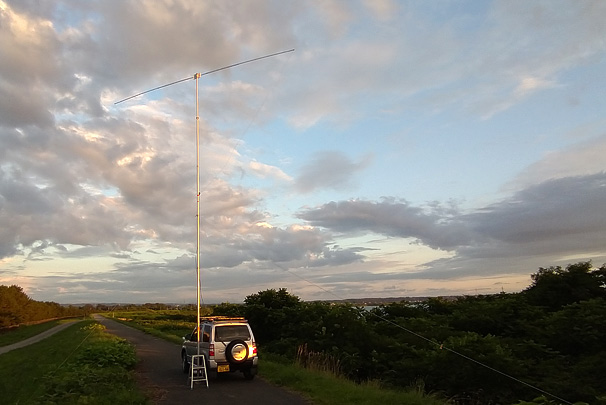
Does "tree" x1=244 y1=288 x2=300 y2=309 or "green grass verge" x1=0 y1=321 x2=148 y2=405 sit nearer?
"green grass verge" x1=0 y1=321 x2=148 y2=405

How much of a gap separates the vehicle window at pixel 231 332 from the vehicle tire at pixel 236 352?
0.40m

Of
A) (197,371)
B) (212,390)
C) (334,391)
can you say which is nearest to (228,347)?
(197,371)

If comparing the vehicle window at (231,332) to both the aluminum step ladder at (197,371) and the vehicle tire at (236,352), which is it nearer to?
the vehicle tire at (236,352)

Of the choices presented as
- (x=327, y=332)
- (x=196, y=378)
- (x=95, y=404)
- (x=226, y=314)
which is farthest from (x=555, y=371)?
(x=226, y=314)

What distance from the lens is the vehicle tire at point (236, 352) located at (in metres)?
14.8

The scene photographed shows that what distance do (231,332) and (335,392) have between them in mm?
4433

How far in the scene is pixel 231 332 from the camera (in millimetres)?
15383

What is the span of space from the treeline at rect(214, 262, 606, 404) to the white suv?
5228mm

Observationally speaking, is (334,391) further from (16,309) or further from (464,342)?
(16,309)

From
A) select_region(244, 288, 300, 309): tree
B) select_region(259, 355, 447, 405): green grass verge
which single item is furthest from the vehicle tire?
select_region(244, 288, 300, 309): tree

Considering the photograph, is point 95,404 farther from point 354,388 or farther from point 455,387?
point 455,387

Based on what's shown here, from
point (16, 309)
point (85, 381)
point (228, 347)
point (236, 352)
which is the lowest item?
point (85, 381)

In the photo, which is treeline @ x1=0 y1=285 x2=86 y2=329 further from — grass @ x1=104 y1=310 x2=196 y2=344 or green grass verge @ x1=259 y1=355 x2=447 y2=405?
green grass verge @ x1=259 y1=355 x2=447 y2=405

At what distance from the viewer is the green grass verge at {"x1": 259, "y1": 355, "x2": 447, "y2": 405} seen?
36.6ft
